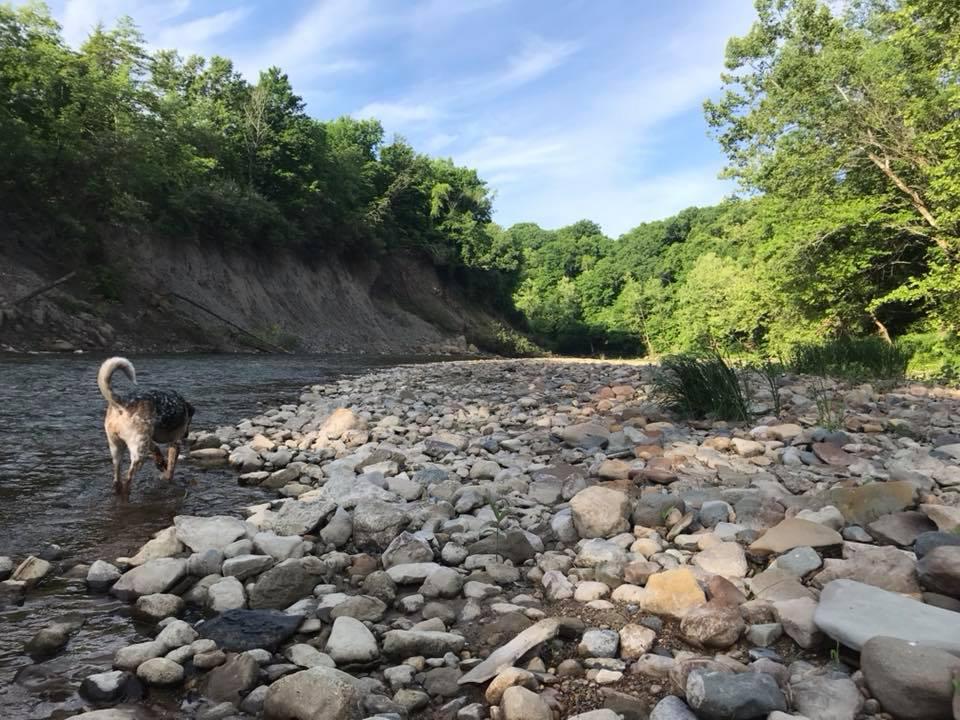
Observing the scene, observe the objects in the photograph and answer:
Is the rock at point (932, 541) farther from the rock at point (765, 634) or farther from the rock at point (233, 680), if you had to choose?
the rock at point (233, 680)

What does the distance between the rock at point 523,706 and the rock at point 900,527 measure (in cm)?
247

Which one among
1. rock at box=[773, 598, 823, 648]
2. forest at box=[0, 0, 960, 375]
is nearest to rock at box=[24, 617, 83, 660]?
rock at box=[773, 598, 823, 648]

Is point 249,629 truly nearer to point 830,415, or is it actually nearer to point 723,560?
point 723,560

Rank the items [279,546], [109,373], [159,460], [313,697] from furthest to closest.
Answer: [159,460], [109,373], [279,546], [313,697]

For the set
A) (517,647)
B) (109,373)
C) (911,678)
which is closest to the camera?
(911,678)

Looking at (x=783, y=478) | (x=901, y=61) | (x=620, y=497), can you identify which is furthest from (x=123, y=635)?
(x=901, y=61)

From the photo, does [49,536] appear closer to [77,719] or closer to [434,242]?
[77,719]

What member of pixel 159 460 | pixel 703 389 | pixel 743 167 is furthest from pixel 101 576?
pixel 743 167

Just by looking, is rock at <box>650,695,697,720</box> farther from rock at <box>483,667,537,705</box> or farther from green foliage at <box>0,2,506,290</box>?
green foliage at <box>0,2,506,290</box>

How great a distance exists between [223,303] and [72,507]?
97.8ft

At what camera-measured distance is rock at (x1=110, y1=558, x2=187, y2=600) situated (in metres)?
3.41

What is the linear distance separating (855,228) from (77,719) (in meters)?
22.0

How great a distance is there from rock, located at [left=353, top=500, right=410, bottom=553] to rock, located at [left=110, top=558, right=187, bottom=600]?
116 cm

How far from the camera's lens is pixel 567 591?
335 centimetres
